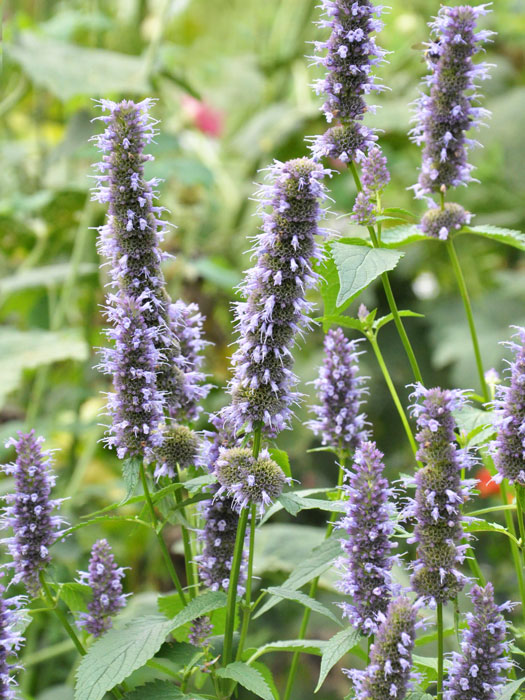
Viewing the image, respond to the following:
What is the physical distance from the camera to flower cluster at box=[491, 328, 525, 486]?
3.15 ft

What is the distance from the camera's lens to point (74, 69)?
110 inches

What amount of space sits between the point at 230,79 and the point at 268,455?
339 centimetres

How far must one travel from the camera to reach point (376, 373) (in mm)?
3613

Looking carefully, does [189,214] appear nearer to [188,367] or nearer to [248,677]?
[188,367]

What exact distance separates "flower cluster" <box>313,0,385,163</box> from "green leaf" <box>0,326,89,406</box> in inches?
57.7

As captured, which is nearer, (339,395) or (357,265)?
(357,265)

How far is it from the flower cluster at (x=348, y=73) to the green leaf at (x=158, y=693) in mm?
670

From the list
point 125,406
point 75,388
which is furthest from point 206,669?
point 75,388

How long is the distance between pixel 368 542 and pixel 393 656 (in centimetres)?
13

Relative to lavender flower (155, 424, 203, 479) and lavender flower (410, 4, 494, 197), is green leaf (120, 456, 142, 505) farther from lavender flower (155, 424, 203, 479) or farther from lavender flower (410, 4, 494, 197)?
lavender flower (410, 4, 494, 197)

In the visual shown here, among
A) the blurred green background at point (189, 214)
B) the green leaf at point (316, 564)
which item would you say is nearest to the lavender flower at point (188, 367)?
the green leaf at point (316, 564)

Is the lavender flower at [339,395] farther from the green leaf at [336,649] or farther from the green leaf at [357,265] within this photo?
the green leaf at [336,649]

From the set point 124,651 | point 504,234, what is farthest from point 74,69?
point 124,651

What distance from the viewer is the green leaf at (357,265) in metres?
0.99
